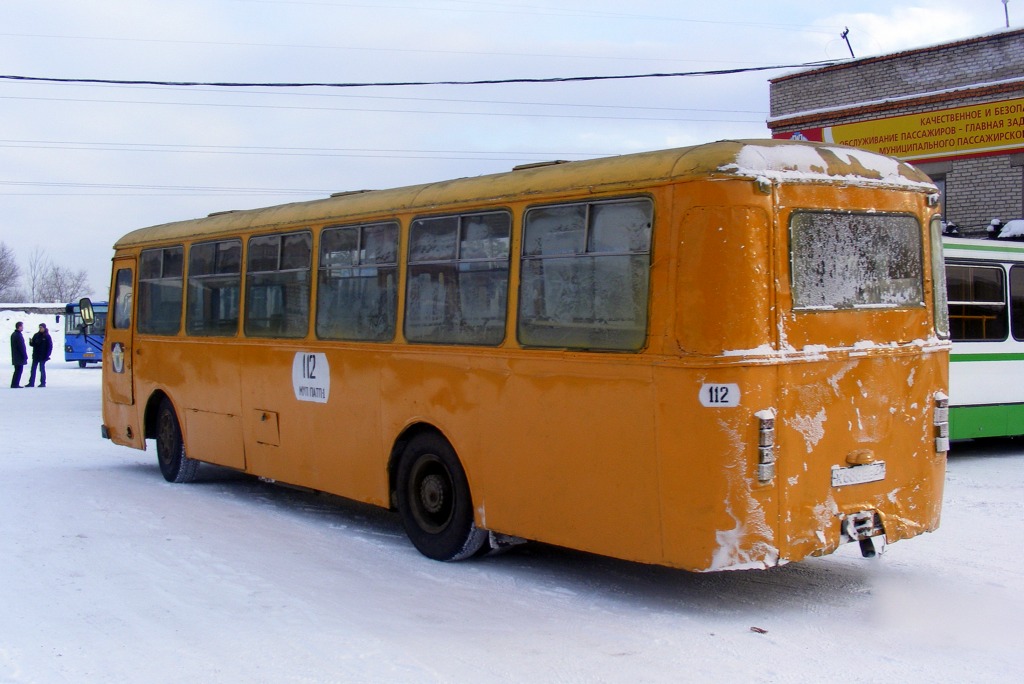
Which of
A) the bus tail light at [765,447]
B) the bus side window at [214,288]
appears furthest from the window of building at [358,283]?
the bus tail light at [765,447]

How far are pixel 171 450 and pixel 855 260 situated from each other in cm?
825

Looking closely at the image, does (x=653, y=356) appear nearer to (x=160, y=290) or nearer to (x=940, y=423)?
(x=940, y=423)

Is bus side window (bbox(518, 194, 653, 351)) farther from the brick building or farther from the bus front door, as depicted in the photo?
the brick building

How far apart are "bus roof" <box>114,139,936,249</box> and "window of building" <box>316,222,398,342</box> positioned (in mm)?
226

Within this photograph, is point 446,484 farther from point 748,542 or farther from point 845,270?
point 845,270

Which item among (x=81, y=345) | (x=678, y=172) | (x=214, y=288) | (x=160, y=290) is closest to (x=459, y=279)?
(x=678, y=172)

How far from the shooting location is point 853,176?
6883 millimetres

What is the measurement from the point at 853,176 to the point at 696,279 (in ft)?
4.36

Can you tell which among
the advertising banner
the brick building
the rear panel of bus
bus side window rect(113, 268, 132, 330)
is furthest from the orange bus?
the brick building

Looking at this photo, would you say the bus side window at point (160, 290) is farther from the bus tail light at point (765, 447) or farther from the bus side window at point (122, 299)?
the bus tail light at point (765, 447)

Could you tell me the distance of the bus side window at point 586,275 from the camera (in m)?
6.68

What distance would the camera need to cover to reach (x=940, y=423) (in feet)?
23.9

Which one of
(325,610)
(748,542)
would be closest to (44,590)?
(325,610)

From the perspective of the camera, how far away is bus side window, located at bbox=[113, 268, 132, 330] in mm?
13273
